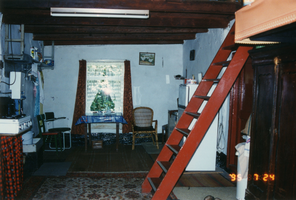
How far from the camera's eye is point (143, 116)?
6.41 meters

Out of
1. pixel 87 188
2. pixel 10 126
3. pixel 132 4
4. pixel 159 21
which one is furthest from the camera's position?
pixel 159 21

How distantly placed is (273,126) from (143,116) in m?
4.20

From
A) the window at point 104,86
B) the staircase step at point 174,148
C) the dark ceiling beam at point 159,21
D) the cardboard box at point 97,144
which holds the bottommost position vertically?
the cardboard box at point 97,144

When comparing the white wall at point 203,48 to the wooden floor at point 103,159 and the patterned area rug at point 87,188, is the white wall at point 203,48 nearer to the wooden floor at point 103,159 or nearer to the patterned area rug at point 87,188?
the wooden floor at point 103,159

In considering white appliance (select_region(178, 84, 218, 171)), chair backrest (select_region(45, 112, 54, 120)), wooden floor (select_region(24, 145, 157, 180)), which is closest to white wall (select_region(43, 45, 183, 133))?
chair backrest (select_region(45, 112, 54, 120))

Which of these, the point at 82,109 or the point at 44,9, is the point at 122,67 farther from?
the point at 44,9

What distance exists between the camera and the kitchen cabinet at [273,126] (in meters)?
2.25

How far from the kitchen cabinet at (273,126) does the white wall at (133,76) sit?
168 inches

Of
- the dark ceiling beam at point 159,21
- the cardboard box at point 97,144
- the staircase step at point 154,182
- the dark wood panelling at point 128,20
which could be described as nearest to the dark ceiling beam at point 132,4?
the dark wood panelling at point 128,20

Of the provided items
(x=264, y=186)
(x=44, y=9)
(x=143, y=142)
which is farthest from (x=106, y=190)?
(x=143, y=142)

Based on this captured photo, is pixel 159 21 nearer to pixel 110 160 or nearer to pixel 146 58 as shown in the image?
pixel 146 58

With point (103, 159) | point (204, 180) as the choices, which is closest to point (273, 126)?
point (204, 180)

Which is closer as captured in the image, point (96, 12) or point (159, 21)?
point (96, 12)

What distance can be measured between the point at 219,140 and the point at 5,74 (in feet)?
12.9
